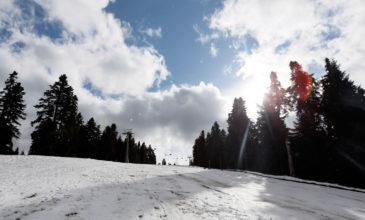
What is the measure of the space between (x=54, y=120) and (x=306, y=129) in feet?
118

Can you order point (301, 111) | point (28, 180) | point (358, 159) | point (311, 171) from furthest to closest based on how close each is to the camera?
point (301, 111)
point (311, 171)
point (358, 159)
point (28, 180)

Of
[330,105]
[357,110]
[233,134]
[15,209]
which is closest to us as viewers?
[15,209]

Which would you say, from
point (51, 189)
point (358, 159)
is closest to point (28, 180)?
point (51, 189)

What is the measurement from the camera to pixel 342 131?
58.0 feet

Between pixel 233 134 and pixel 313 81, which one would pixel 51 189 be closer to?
pixel 313 81

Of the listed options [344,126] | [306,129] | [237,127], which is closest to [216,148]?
[237,127]

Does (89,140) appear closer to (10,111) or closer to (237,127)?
(10,111)

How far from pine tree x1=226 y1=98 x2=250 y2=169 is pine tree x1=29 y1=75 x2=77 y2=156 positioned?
30530 millimetres

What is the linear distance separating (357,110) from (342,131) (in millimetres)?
2347

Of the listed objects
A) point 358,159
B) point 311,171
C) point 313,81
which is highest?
point 313,81

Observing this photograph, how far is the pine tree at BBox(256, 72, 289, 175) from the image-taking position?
2575cm

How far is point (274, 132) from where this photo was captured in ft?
88.4

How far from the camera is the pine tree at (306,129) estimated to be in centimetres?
2075

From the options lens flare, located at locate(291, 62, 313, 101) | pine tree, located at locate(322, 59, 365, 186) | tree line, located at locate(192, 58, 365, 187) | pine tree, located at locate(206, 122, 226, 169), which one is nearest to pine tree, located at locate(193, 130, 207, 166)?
pine tree, located at locate(206, 122, 226, 169)
